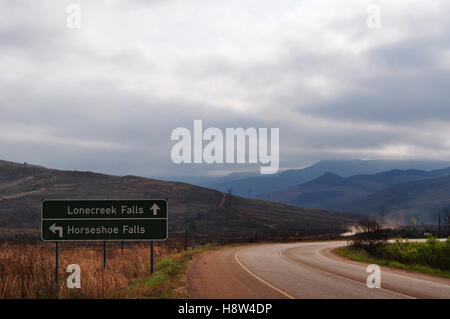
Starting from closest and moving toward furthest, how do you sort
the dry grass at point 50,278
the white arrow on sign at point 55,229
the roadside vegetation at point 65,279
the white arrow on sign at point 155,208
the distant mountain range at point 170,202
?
the roadside vegetation at point 65,279, the dry grass at point 50,278, the white arrow on sign at point 55,229, the white arrow on sign at point 155,208, the distant mountain range at point 170,202

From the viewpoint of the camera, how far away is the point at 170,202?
5034 inches

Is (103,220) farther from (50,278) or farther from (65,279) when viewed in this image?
(50,278)

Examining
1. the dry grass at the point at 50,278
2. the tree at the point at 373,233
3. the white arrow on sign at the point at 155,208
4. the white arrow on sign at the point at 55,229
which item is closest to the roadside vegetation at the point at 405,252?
the tree at the point at 373,233

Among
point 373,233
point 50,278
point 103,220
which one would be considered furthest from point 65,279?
Result: point 373,233

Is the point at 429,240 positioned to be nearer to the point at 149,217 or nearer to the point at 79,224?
the point at 149,217

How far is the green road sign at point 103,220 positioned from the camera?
16.3 metres

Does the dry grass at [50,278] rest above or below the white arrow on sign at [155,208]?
below

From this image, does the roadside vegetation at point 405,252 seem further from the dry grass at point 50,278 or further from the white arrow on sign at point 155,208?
the dry grass at point 50,278

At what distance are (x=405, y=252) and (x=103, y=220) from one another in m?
23.3

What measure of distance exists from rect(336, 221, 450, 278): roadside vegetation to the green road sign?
15.8 metres

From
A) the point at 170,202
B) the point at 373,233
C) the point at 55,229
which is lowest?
the point at 373,233

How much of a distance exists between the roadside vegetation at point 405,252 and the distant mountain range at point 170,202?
62.0 m

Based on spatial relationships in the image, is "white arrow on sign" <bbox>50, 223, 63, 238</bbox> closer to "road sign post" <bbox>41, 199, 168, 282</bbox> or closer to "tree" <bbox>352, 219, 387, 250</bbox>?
"road sign post" <bbox>41, 199, 168, 282</bbox>
